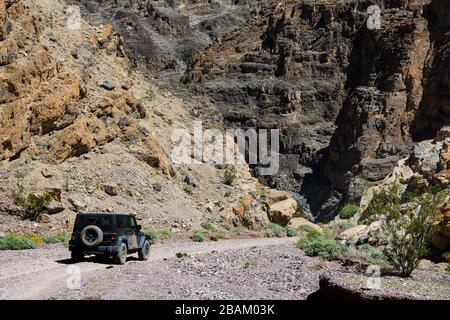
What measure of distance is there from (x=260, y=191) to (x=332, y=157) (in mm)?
37414

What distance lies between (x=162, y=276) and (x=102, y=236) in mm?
2503

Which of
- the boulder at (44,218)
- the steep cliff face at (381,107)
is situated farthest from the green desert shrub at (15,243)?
the steep cliff face at (381,107)

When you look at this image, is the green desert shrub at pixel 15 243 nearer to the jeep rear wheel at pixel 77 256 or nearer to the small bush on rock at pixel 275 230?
the jeep rear wheel at pixel 77 256

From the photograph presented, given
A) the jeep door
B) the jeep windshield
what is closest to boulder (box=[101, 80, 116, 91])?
the jeep door

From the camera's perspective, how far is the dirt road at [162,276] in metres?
10.2

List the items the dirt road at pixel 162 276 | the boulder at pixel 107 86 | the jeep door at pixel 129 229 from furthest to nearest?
the boulder at pixel 107 86 < the jeep door at pixel 129 229 < the dirt road at pixel 162 276

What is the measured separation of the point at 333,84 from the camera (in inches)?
3098

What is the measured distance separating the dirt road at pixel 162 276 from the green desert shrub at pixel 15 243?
513 millimetres

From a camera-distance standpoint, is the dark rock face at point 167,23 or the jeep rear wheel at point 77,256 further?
the dark rock face at point 167,23

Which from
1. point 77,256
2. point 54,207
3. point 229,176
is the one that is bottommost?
point 77,256

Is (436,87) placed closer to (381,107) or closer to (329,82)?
(381,107)

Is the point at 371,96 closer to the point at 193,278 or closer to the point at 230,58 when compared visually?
the point at 230,58

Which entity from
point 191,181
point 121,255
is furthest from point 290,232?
point 121,255

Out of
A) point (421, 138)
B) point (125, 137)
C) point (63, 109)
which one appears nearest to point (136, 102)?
point (125, 137)
